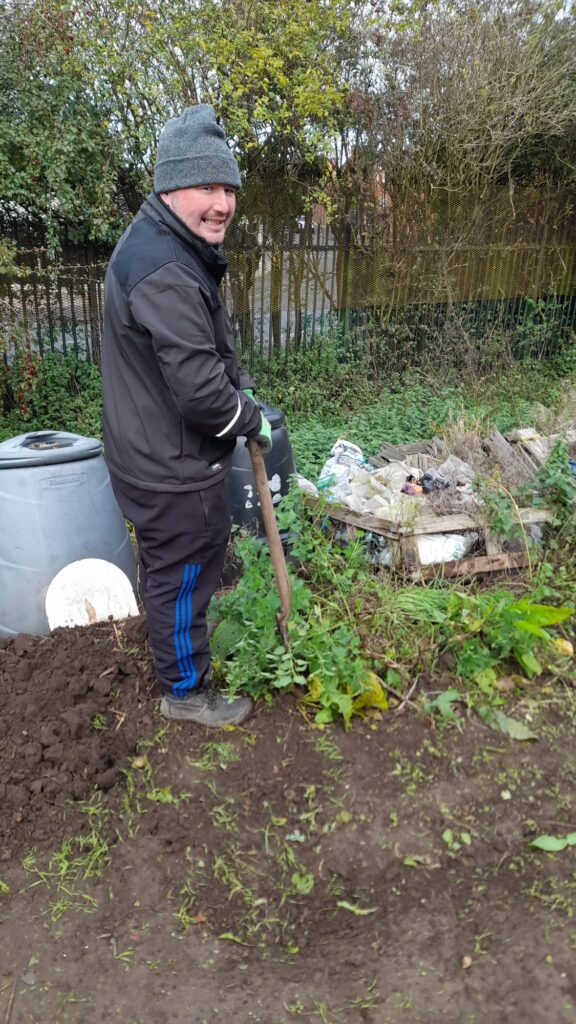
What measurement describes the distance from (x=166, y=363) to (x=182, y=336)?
10 centimetres

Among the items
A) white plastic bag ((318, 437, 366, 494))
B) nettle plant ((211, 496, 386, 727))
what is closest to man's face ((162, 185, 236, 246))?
nettle plant ((211, 496, 386, 727))

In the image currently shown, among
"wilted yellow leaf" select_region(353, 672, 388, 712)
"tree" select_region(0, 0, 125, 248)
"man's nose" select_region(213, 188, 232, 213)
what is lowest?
"wilted yellow leaf" select_region(353, 672, 388, 712)

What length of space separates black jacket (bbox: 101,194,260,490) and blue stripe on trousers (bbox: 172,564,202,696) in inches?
13.7

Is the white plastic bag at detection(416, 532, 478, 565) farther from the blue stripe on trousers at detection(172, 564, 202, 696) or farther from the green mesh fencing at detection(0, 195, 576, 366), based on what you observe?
the green mesh fencing at detection(0, 195, 576, 366)

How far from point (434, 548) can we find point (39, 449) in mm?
2046

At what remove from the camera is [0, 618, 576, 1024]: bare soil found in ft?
6.08

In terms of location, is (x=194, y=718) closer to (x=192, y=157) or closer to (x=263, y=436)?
(x=263, y=436)

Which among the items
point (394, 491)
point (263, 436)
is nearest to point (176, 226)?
point (263, 436)

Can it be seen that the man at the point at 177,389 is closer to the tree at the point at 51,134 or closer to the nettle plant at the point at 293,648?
the nettle plant at the point at 293,648

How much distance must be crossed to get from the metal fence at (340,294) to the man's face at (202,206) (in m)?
3.78

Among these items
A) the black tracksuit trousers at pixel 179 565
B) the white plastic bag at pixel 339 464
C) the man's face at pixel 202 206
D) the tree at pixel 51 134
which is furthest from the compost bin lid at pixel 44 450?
the tree at pixel 51 134

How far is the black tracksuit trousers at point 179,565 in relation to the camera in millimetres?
2398

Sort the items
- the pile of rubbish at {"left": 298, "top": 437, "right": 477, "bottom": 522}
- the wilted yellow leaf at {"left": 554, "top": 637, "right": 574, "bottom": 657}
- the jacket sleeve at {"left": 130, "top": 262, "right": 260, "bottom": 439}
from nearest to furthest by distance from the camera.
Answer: the jacket sleeve at {"left": 130, "top": 262, "right": 260, "bottom": 439}, the wilted yellow leaf at {"left": 554, "top": 637, "right": 574, "bottom": 657}, the pile of rubbish at {"left": 298, "top": 437, "right": 477, "bottom": 522}

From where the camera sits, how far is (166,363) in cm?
216
